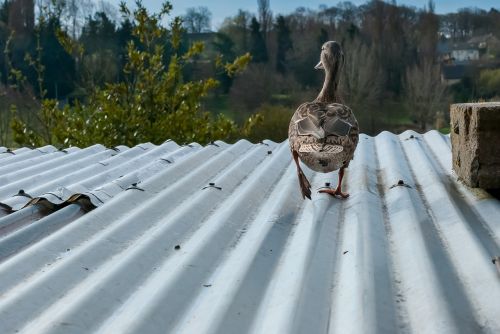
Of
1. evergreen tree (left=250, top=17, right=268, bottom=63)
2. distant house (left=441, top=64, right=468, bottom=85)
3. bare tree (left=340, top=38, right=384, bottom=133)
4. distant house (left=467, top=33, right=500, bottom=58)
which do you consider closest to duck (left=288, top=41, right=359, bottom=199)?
bare tree (left=340, top=38, right=384, bottom=133)

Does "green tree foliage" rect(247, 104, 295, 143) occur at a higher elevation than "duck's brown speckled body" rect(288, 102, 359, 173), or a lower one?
lower

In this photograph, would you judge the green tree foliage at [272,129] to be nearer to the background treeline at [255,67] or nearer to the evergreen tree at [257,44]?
the background treeline at [255,67]

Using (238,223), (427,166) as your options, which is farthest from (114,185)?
(427,166)

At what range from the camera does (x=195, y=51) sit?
11.2 meters

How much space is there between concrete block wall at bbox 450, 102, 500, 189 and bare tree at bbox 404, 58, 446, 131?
2838 cm

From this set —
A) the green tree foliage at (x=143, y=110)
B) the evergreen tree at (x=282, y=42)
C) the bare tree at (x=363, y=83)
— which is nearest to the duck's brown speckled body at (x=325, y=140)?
the green tree foliage at (x=143, y=110)

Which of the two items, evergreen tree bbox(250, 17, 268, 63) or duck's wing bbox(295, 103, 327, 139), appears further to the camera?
evergreen tree bbox(250, 17, 268, 63)

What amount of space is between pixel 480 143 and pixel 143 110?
341 inches

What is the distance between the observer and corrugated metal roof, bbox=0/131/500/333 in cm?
196

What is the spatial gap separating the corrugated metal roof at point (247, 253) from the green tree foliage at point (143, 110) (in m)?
6.34

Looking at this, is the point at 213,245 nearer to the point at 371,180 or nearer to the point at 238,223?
the point at 238,223

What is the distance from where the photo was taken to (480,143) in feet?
10.7

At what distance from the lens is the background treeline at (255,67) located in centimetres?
1166

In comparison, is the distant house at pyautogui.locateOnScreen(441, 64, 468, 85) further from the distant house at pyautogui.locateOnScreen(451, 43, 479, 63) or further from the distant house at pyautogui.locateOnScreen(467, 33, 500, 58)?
the distant house at pyautogui.locateOnScreen(451, 43, 479, 63)
